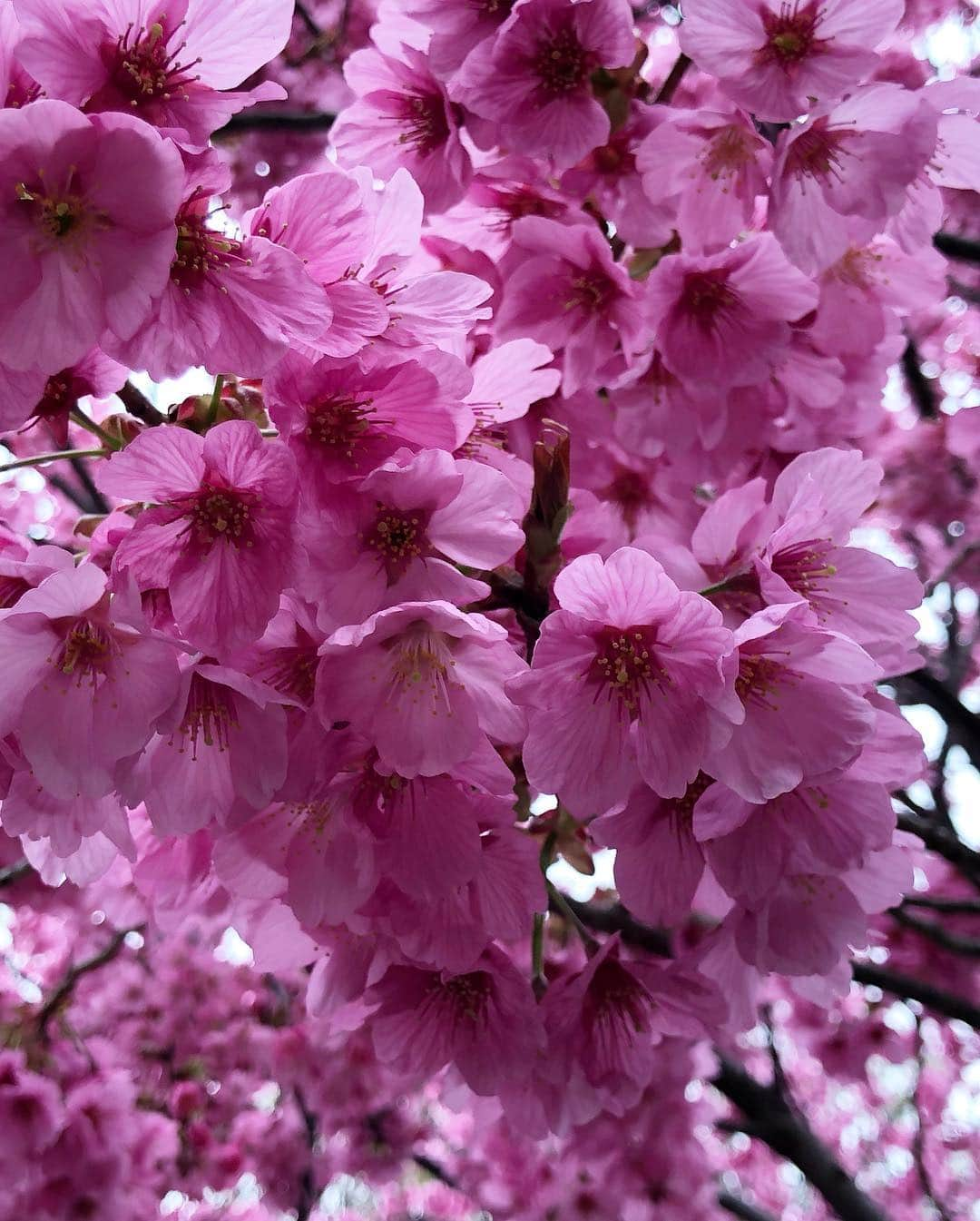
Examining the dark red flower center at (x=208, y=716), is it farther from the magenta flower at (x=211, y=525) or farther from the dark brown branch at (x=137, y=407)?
the dark brown branch at (x=137, y=407)

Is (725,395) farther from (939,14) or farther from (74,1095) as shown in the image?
(939,14)

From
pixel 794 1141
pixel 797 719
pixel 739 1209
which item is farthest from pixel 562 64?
pixel 739 1209

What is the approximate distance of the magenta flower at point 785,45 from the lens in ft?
3.89

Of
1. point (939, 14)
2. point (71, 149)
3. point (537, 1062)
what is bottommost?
point (537, 1062)

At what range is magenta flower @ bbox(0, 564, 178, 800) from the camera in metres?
0.92

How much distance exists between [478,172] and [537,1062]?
1.28 metres

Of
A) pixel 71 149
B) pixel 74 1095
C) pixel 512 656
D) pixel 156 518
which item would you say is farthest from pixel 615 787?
pixel 74 1095

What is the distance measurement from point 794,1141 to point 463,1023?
82.6 inches

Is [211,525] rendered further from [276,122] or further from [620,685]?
[276,122]

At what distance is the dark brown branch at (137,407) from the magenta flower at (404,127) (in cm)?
61

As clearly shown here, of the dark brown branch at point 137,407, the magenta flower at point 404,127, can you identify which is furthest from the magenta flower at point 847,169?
the dark brown branch at point 137,407

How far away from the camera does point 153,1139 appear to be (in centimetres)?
272

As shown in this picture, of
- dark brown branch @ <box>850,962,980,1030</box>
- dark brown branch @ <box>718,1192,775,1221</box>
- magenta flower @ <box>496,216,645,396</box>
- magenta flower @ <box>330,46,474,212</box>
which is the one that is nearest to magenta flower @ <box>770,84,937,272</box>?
magenta flower @ <box>496,216,645,396</box>

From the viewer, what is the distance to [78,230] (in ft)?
2.78
